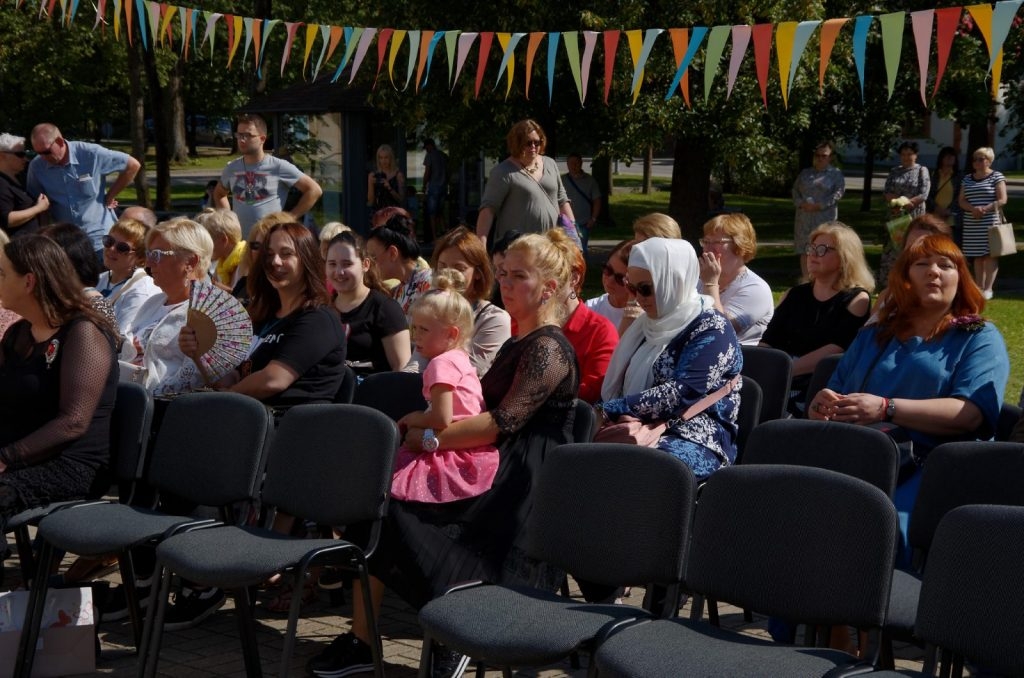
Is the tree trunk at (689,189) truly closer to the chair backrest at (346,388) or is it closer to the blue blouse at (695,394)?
the chair backrest at (346,388)

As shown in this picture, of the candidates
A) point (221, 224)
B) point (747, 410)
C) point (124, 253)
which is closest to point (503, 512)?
point (747, 410)

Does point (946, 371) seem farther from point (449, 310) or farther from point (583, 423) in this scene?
point (449, 310)

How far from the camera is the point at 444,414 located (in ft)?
14.9

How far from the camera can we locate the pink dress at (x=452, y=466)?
4.55 metres

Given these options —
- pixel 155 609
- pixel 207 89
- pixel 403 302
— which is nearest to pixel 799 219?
pixel 403 302

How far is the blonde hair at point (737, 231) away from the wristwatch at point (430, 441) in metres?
2.42

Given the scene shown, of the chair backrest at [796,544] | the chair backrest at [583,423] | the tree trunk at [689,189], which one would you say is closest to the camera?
the chair backrest at [796,544]

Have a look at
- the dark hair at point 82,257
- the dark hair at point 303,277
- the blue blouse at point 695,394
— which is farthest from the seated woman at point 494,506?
the dark hair at point 82,257

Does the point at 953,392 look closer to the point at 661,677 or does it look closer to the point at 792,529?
the point at 792,529

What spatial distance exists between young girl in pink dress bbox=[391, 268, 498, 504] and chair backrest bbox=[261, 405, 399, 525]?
0.22m

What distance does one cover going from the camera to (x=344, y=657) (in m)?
4.46

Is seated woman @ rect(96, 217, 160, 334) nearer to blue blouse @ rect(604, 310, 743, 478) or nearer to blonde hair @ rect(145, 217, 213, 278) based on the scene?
blonde hair @ rect(145, 217, 213, 278)

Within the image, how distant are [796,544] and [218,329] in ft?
9.39

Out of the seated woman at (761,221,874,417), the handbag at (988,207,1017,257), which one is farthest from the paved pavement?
the handbag at (988,207,1017,257)
